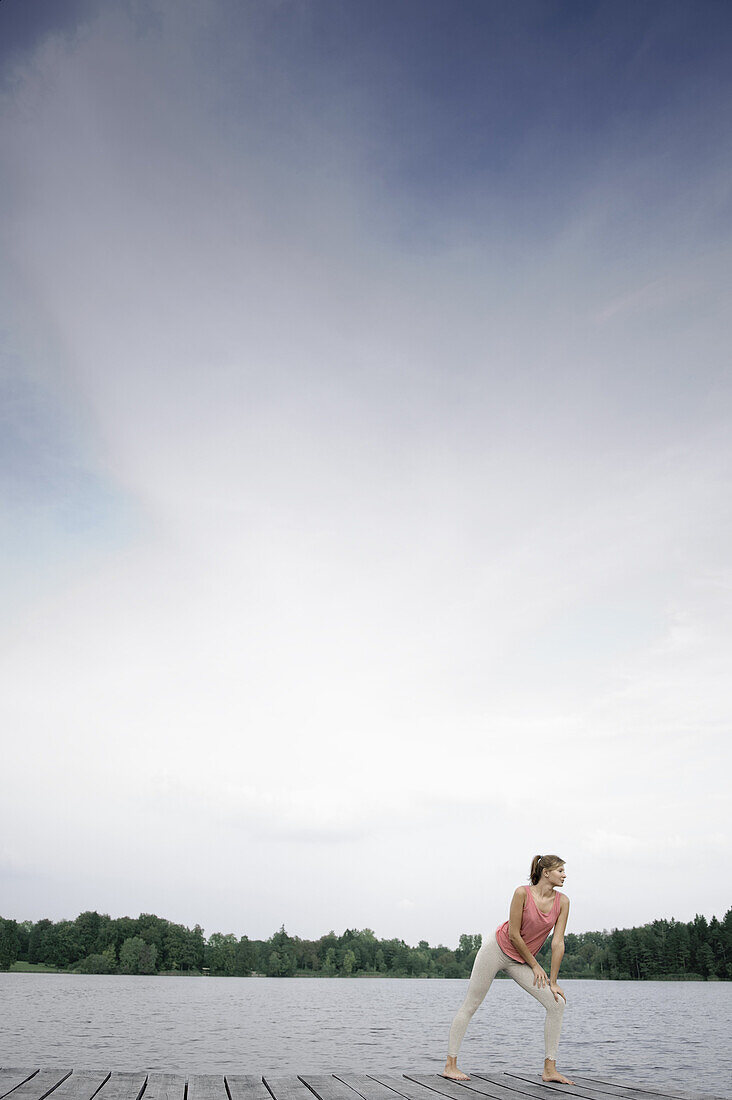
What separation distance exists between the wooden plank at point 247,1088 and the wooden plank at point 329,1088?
47cm

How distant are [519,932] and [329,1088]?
235 centimetres

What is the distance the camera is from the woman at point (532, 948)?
8.71 m

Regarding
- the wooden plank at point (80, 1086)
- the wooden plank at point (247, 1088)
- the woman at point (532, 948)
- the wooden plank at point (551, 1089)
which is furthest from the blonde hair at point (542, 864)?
the wooden plank at point (80, 1086)

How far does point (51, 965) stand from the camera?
159 m

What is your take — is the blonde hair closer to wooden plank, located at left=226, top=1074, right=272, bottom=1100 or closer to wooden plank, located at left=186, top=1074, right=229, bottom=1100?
wooden plank, located at left=226, top=1074, right=272, bottom=1100

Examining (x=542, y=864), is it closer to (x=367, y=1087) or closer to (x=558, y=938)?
(x=558, y=938)

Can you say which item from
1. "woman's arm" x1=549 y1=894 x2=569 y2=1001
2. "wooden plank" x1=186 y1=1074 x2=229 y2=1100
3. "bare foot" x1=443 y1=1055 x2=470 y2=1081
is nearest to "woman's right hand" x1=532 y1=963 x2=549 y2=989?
"woman's arm" x1=549 y1=894 x2=569 y2=1001

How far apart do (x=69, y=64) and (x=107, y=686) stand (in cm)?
4423

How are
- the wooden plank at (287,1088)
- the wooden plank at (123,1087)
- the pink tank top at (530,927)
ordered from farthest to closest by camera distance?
the pink tank top at (530,927) → the wooden plank at (287,1088) → the wooden plank at (123,1087)

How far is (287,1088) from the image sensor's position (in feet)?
26.3

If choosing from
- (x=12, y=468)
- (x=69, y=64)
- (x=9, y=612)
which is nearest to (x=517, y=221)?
(x=69, y=64)

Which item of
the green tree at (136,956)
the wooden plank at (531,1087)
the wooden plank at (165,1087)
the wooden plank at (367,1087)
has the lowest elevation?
the wooden plank at (165,1087)

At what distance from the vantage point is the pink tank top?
8758 mm

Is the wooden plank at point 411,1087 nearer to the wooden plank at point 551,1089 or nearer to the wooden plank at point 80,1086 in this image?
the wooden plank at point 551,1089
